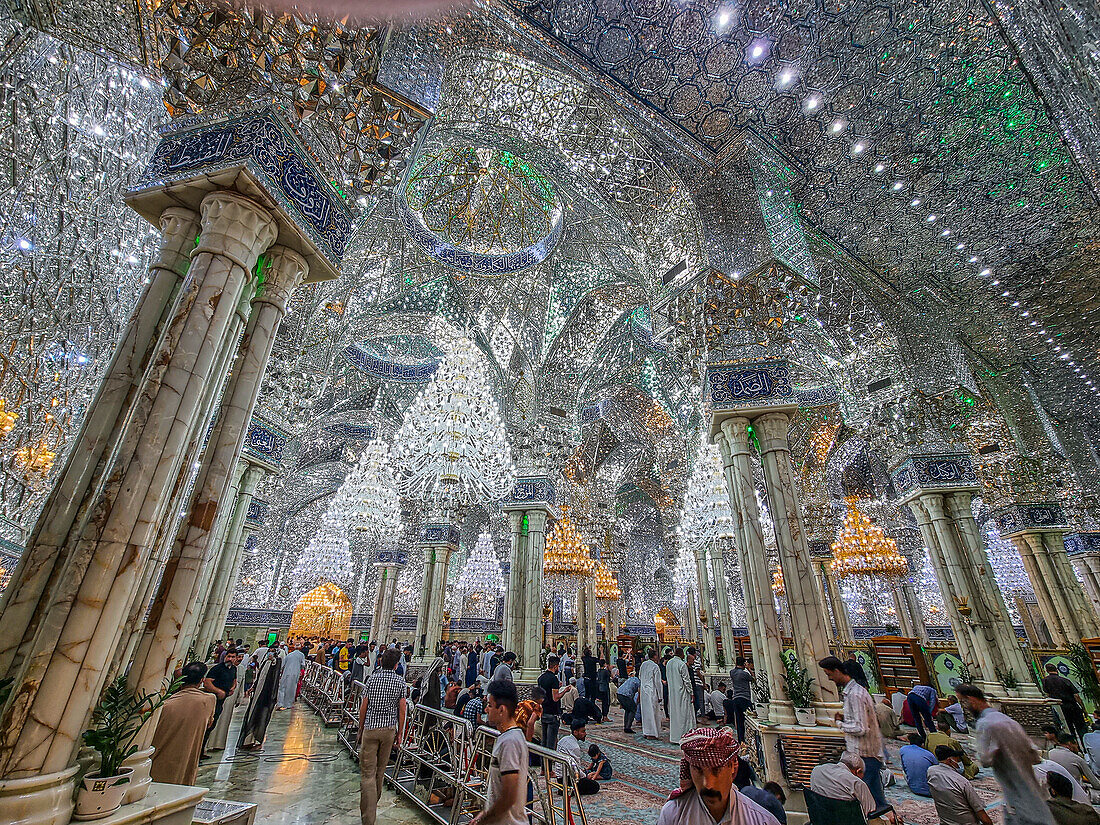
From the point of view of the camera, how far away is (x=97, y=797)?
1.62 m

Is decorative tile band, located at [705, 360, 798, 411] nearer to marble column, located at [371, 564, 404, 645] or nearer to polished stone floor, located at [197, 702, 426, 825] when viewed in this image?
polished stone floor, located at [197, 702, 426, 825]

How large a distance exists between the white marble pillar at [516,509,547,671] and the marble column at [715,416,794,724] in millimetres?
3447

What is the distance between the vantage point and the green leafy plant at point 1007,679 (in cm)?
582

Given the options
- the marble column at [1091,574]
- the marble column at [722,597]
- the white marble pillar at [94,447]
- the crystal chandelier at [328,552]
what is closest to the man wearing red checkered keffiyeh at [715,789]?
the white marble pillar at [94,447]

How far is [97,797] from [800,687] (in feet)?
15.6

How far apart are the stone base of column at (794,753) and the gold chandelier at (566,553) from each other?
6417 mm

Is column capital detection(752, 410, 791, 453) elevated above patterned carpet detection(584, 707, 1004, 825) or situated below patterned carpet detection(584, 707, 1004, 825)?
above

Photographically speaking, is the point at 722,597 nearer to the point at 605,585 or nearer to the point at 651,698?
the point at 605,585

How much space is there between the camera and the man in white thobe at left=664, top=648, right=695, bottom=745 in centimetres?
636

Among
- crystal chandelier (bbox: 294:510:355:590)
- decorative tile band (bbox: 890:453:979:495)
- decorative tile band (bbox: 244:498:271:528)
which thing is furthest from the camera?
crystal chandelier (bbox: 294:510:355:590)

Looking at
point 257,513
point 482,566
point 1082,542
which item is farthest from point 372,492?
point 1082,542

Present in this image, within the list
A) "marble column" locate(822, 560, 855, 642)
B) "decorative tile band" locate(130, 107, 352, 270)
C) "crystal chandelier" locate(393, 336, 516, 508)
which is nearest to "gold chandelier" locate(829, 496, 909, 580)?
A: "marble column" locate(822, 560, 855, 642)

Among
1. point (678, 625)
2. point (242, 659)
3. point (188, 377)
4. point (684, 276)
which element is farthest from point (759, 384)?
point (678, 625)

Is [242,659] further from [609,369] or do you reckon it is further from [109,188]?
[609,369]
